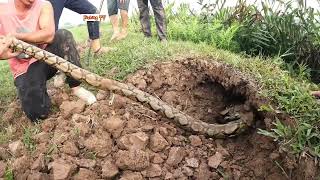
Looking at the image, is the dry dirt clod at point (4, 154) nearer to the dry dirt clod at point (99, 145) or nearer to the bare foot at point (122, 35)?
the dry dirt clod at point (99, 145)

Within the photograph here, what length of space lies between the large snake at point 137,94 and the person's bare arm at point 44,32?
0.22 metres

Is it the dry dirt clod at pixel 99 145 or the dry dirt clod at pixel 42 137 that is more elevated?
the dry dirt clod at pixel 99 145

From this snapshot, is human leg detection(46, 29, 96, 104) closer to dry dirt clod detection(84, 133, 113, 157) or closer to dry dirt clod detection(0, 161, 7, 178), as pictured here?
dry dirt clod detection(84, 133, 113, 157)

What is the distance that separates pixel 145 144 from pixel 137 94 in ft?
1.40

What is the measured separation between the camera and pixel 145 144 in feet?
12.4

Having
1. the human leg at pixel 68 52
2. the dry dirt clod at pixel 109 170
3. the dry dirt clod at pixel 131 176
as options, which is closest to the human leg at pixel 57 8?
the human leg at pixel 68 52

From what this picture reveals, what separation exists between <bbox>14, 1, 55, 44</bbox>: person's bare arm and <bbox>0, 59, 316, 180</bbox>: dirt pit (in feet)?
1.92

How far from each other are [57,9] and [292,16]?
102 inches

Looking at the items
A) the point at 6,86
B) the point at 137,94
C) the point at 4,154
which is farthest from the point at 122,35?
the point at 4,154

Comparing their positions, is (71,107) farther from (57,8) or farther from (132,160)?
(57,8)

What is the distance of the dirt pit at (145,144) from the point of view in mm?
3633

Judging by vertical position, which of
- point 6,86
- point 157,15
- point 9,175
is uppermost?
point 157,15

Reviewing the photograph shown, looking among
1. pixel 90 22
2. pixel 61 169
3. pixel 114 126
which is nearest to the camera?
pixel 61 169

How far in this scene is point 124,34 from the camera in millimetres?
5777
